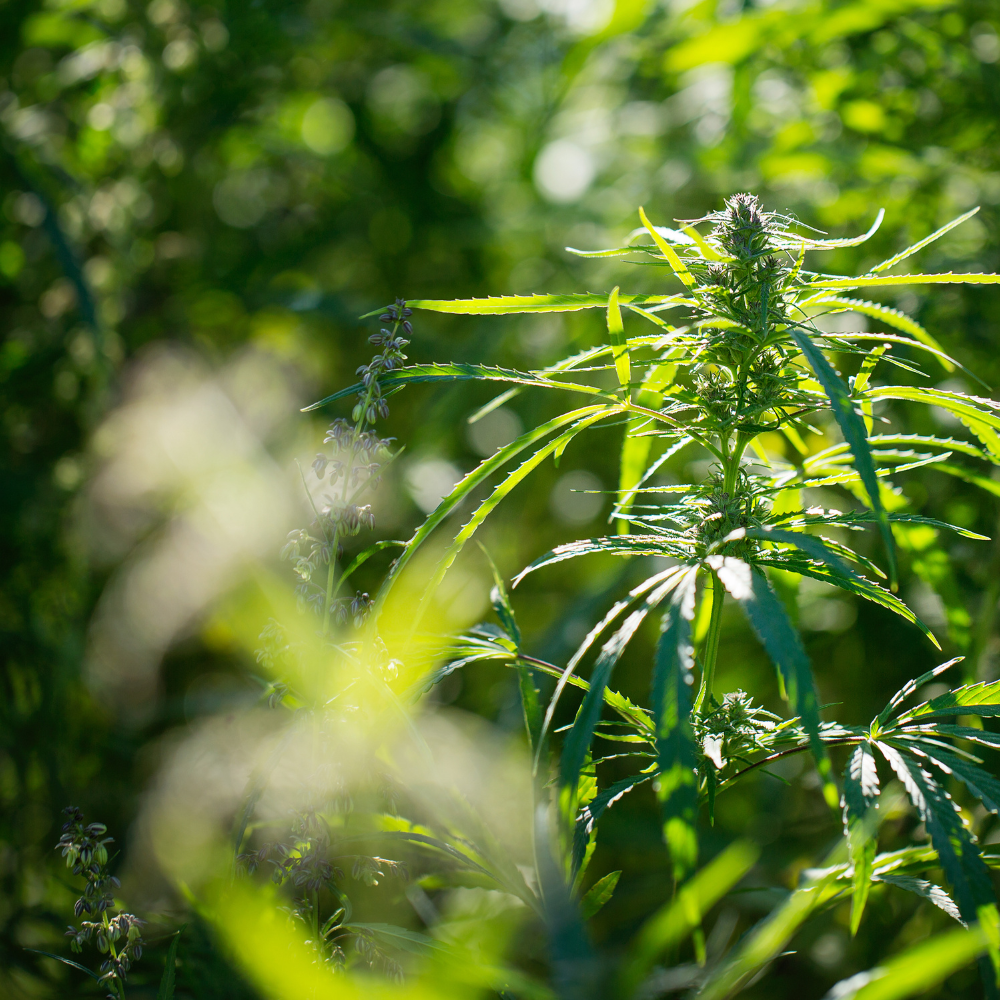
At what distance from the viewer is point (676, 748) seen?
233 mm

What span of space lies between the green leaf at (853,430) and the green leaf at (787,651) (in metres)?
0.04

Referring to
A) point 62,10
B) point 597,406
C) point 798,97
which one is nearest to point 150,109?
point 62,10

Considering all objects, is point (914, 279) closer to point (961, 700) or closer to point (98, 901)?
point (961, 700)

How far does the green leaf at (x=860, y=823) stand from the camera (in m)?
0.25

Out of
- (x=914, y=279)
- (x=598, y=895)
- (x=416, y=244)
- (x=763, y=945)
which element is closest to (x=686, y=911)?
(x=763, y=945)

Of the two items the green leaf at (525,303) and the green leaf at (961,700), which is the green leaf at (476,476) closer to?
the green leaf at (525,303)

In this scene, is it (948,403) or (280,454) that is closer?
(948,403)

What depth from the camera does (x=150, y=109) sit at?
108cm

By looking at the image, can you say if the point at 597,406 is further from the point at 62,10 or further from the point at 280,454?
the point at 62,10

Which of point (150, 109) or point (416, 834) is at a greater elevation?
point (150, 109)

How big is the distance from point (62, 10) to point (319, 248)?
0.45 meters

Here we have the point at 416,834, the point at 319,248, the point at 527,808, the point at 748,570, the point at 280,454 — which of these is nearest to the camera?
the point at 748,570

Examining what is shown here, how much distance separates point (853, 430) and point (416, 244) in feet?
3.76

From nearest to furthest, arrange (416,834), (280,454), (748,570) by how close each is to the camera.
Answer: (748,570)
(416,834)
(280,454)
